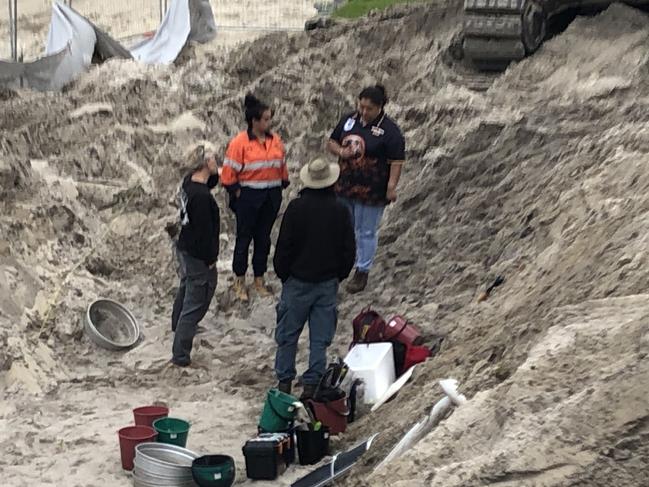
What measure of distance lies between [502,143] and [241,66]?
492cm

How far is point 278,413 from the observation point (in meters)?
6.55

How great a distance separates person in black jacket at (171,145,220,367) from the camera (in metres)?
7.57

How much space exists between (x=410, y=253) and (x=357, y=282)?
668 millimetres

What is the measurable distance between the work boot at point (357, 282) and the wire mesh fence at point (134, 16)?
13262mm

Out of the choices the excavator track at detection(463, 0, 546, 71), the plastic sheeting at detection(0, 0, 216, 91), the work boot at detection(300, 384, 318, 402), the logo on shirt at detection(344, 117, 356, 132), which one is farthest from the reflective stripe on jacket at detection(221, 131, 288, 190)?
the plastic sheeting at detection(0, 0, 216, 91)

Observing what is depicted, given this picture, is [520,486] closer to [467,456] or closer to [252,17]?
[467,456]

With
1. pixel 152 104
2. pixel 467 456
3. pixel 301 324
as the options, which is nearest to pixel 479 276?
pixel 301 324

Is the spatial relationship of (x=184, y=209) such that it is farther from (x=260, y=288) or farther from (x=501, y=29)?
(x=501, y=29)

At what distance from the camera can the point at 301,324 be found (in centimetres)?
726

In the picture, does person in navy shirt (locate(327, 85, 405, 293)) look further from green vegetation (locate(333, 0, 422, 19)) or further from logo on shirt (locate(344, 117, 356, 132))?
green vegetation (locate(333, 0, 422, 19))

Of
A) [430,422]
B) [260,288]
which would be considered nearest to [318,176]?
[430,422]

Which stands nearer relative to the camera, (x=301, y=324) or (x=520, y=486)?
(x=520, y=486)

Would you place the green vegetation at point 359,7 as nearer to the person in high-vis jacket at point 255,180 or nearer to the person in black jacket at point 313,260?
the person in high-vis jacket at point 255,180

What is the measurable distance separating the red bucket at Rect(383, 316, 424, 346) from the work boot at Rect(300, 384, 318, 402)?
727mm
